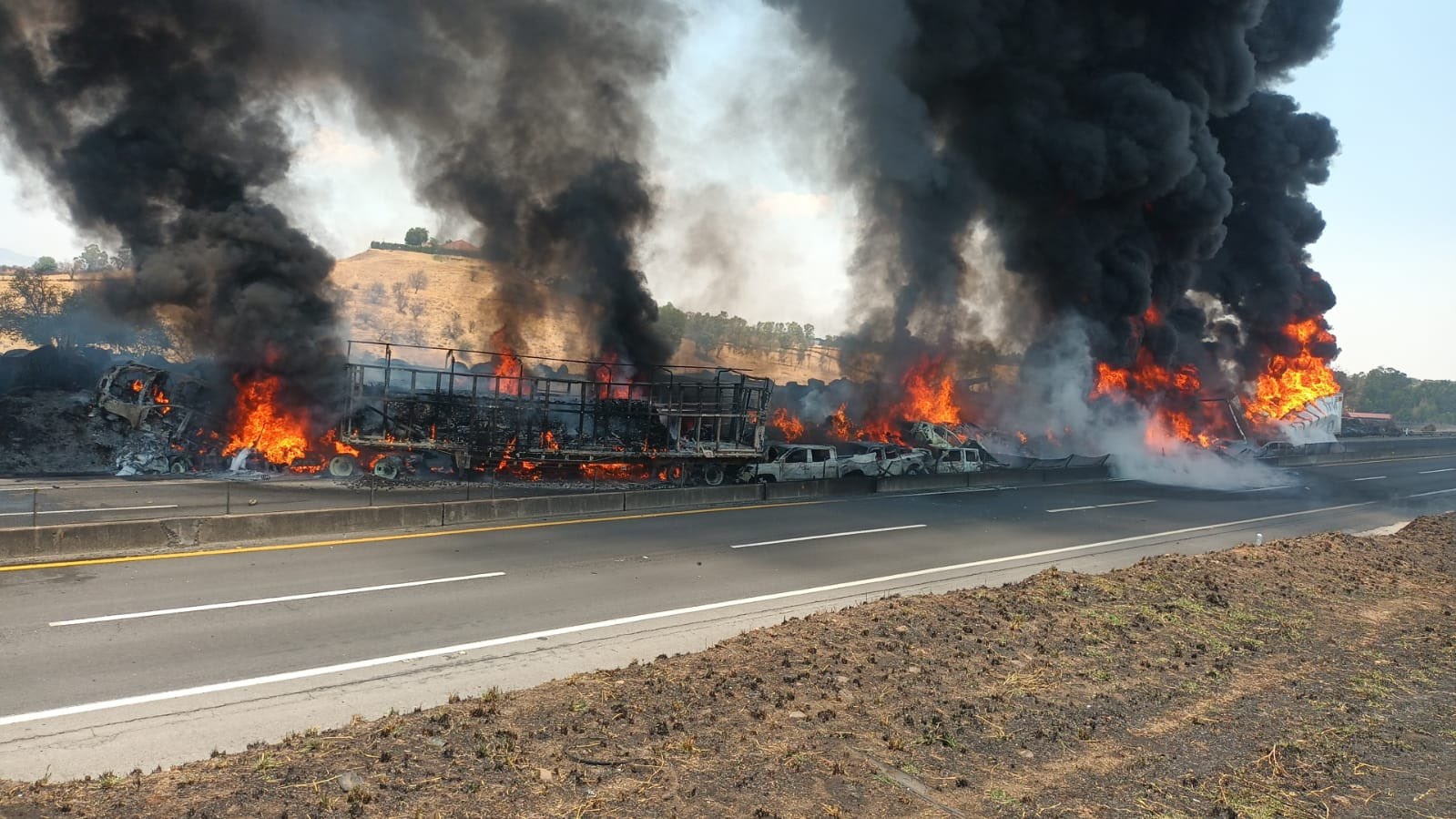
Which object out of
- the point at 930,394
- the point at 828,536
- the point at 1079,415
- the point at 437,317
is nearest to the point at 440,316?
the point at 437,317

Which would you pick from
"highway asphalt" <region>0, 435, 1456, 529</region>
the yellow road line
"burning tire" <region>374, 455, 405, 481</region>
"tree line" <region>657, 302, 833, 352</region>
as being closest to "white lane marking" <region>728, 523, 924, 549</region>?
the yellow road line

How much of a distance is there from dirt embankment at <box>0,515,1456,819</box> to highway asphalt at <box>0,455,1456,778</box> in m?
1.19

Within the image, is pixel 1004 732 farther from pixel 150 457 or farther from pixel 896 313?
pixel 896 313

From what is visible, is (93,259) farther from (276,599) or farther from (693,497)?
(276,599)

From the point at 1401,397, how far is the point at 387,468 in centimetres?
10795

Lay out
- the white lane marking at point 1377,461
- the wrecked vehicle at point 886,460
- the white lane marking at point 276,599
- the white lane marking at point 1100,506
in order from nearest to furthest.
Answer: the white lane marking at point 276,599 → the white lane marking at point 1100,506 → the wrecked vehicle at point 886,460 → the white lane marking at point 1377,461

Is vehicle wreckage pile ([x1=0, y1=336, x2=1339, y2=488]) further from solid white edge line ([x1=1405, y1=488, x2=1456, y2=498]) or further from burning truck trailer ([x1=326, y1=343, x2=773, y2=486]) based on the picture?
solid white edge line ([x1=1405, y1=488, x2=1456, y2=498])

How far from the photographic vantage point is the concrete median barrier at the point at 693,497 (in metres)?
19.6

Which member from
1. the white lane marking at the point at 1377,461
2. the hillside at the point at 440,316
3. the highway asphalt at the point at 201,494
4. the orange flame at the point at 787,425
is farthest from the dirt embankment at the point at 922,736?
the hillside at the point at 440,316

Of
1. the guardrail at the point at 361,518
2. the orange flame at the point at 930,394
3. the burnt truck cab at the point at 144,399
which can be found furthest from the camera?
the orange flame at the point at 930,394

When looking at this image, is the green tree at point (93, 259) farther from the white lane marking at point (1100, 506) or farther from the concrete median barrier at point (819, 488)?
the white lane marking at point (1100, 506)

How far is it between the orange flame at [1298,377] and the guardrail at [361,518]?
32768 millimetres

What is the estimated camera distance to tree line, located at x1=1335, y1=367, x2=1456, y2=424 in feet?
305

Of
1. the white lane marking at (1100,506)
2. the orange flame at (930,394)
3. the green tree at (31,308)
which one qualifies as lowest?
the white lane marking at (1100,506)
